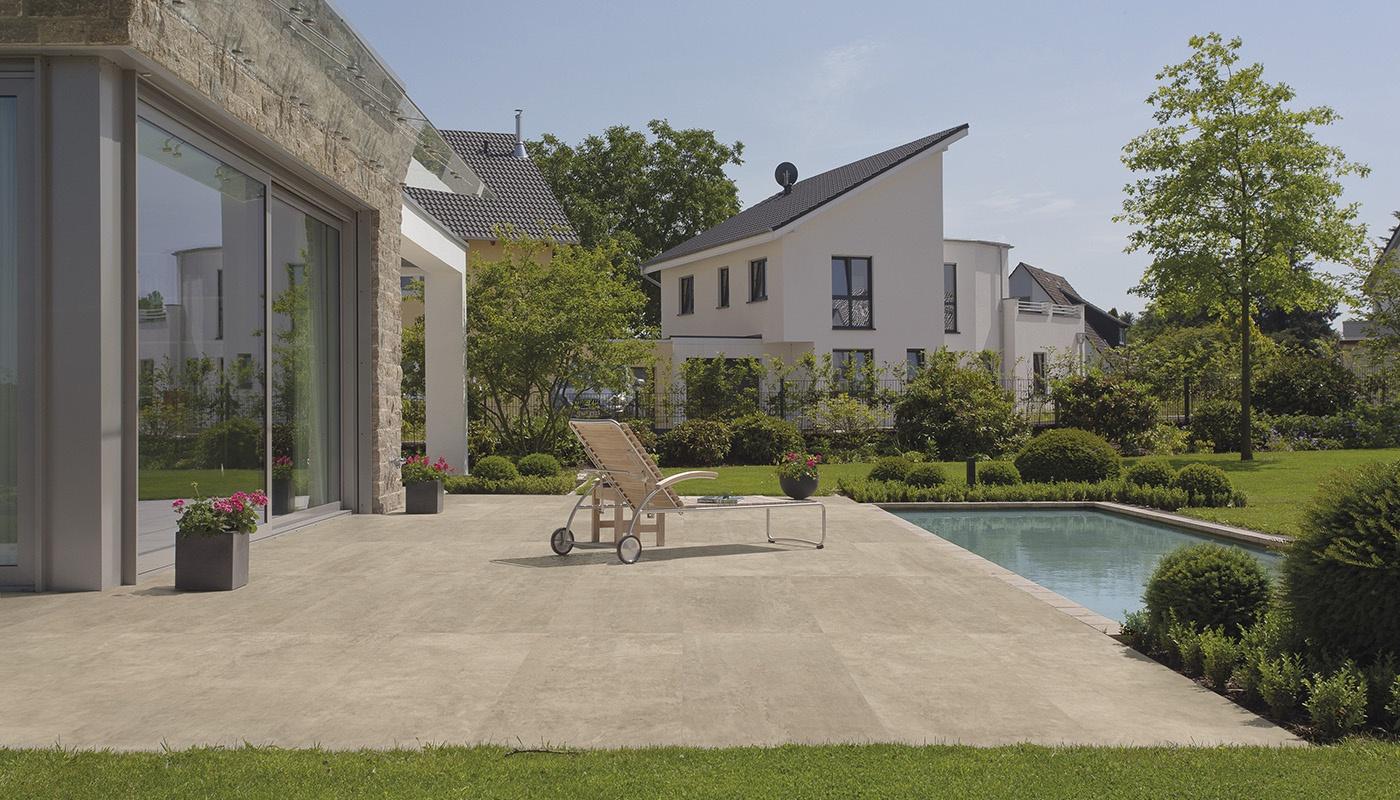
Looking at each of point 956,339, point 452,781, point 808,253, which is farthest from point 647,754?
point 956,339

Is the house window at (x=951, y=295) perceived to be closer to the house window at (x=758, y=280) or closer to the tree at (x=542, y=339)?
the house window at (x=758, y=280)

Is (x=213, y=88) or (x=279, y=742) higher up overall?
(x=213, y=88)

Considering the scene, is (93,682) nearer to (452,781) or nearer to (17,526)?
(452,781)

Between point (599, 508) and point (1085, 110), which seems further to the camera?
point (1085, 110)

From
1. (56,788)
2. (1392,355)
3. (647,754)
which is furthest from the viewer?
(1392,355)

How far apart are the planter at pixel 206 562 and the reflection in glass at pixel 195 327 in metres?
0.63

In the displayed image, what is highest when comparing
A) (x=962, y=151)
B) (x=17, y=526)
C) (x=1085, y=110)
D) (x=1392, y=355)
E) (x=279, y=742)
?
(x=962, y=151)

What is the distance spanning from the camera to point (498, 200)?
30.0m

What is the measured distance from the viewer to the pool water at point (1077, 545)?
880 centimetres

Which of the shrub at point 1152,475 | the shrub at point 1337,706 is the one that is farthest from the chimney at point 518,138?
the shrub at point 1337,706

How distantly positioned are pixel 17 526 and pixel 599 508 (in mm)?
4397

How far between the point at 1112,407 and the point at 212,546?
20033 millimetres

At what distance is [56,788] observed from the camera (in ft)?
11.6

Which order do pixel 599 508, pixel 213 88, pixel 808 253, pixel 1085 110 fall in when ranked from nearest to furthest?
pixel 213 88
pixel 599 508
pixel 1085 110
pixel 808 253
